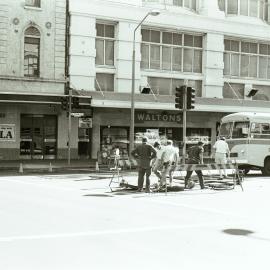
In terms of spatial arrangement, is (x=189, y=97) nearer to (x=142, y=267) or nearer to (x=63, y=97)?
(x=63, y=97)

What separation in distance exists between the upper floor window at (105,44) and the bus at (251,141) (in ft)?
40.1

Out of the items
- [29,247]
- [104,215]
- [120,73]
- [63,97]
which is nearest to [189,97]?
[63,97]

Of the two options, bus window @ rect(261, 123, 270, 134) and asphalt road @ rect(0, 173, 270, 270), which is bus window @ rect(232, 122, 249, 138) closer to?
bus window @ rect(261, 123, 270, 134)

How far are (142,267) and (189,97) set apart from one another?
1822 cm

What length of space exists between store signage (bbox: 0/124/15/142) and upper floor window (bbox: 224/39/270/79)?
15895mm

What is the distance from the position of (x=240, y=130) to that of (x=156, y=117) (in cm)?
1120

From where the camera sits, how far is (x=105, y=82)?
118 feet

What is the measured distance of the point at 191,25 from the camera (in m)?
38.0

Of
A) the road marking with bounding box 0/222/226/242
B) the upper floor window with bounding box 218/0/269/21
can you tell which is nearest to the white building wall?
the upper floor window with bounding box 218/0/269/21

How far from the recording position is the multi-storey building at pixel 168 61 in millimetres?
34656

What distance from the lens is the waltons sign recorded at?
35938mm

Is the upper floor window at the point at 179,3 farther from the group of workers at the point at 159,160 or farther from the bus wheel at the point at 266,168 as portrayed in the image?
the group of workers at the point at 159,160

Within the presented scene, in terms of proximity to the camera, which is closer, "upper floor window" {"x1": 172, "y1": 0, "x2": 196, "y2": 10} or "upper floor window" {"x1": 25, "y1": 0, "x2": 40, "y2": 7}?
"upper floor window" {"x1": 25, "y1": 0, "x2": 40, "y2": 7}

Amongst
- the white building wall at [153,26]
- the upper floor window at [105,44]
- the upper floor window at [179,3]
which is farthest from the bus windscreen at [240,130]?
the upper floor window at [179,3]
